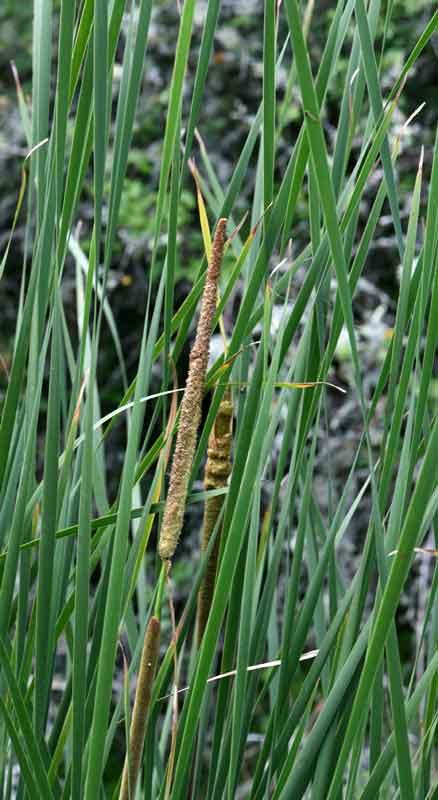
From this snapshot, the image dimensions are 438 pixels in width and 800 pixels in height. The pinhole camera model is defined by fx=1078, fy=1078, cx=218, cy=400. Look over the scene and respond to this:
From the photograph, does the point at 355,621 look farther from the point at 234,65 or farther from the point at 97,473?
the point at 234,65

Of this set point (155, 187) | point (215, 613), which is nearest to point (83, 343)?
point (215, 613)

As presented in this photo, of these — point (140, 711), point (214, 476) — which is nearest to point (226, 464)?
point (214, 476)

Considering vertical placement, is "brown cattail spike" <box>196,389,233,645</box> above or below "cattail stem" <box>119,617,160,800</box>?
above

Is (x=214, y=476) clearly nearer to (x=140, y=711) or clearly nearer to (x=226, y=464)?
(x=226, y=464)
